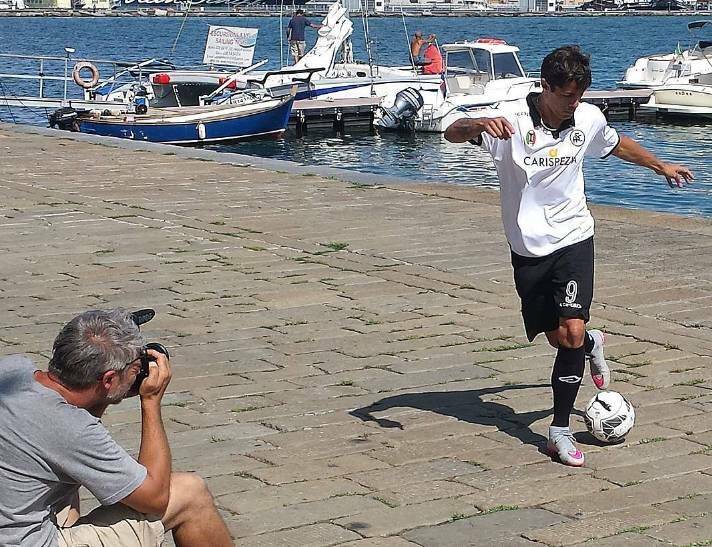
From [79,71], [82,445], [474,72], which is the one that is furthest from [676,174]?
[474,72]

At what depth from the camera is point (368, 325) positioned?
8.41 metres

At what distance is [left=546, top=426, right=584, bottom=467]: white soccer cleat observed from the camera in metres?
5.98

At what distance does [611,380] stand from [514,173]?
1.69 m

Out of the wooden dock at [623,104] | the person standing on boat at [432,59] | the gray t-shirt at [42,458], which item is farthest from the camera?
the wooden dock at [623,104]

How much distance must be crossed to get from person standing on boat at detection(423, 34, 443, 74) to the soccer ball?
28.8 m

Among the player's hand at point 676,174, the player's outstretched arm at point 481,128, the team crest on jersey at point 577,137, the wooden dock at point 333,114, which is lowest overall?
the wooden dock at point 333,114

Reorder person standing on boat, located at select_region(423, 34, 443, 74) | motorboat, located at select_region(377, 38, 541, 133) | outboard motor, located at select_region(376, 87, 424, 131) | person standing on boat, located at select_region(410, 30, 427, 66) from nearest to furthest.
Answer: motorboat, located at select_region(377, 38, 541, 133) < outboard motor, located at select_region(376, 87, 424, 131) < person standing on boat, located at select_region(423, 34, 443, 74) < person standing on boat, located at select_region(410, 30, 427, 66)

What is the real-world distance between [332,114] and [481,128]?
26334mm

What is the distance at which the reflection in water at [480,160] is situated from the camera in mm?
23172

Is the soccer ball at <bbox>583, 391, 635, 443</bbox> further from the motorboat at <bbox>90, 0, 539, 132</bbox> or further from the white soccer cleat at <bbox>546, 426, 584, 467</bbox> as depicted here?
the motorboat at <bbox>90, 0, 539, 132</bbox>

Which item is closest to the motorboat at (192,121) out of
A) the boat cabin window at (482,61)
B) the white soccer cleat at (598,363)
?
the boat cabin window at (482,61)

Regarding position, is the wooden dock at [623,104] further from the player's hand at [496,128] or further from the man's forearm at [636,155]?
the player's hand at [496,128]

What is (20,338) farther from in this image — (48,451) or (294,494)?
(48,451)

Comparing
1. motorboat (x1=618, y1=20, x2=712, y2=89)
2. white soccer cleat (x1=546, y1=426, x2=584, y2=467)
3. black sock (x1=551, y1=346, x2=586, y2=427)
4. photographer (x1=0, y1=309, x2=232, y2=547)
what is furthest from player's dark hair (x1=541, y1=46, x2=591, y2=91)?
motorboat (x1=618, y1=20, x2=712, y2=89)
